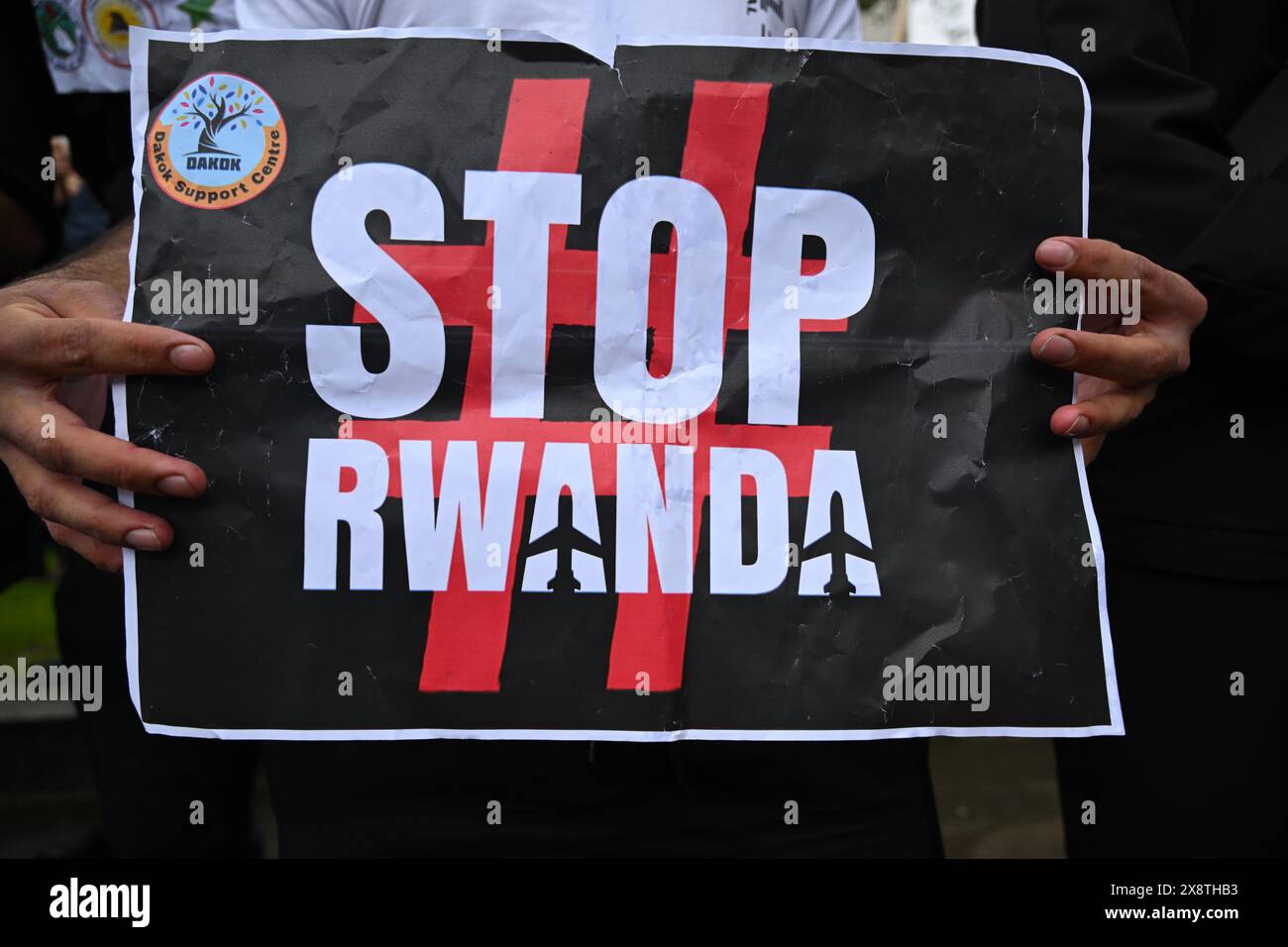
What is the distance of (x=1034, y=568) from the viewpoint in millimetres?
1307

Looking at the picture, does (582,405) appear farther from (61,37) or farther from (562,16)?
(61,37)

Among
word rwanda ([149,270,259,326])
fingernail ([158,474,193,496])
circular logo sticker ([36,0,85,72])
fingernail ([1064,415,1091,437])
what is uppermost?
circular logo sticker ([36,0,85,72])

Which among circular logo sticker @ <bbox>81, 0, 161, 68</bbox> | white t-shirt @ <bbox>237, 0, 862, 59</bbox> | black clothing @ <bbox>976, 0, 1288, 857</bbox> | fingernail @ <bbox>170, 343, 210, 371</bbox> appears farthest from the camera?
circular logo sticker @ <bbox>81, 0, 161, 68</bbox>

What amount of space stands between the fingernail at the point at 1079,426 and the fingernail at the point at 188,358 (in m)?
1.05

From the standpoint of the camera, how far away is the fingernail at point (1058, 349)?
1.25 metres

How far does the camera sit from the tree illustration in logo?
125cm

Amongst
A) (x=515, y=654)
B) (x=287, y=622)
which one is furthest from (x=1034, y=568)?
(x=287, y=622)

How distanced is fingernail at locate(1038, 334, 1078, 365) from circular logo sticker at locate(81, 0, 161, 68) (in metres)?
1.46

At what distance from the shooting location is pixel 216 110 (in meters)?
1.25

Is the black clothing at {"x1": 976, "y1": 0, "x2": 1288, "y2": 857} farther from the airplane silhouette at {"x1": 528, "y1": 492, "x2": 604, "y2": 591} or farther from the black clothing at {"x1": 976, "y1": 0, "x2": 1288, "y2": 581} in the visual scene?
the airplane silhouette at {"x1": 528, "y1": 492, "x2": 604, "y2": 591}

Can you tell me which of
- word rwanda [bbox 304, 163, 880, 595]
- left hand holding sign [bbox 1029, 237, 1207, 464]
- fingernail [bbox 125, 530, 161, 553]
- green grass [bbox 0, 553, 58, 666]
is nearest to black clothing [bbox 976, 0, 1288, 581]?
left hand holding sign [bbox 1029, 237, 1207, 464]

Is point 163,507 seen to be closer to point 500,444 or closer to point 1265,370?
point 500,444

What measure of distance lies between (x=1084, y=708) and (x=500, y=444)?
801 mm

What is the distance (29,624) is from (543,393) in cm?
387
